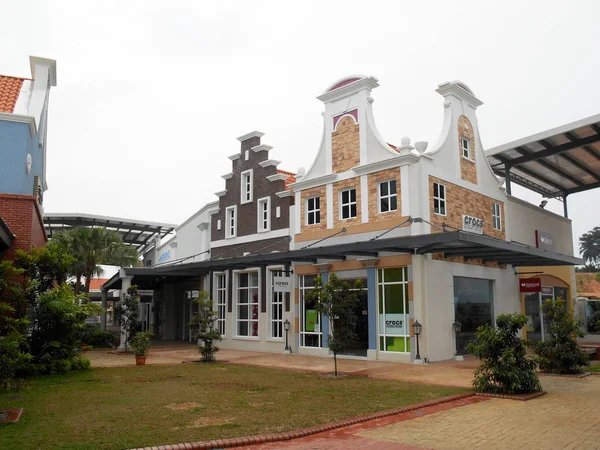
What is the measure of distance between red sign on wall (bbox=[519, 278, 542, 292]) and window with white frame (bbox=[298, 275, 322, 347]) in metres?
8.78

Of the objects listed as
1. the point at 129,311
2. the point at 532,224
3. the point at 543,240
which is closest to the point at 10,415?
the point at 129,311

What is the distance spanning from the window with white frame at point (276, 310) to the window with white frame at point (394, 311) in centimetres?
565

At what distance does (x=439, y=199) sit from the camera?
19.5 m

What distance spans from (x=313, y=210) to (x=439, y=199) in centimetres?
535

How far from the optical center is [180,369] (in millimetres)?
16281

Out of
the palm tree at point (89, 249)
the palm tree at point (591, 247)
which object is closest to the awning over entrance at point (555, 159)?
the palm tree at point (89, 249)

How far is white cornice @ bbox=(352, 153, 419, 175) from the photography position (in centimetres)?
1869

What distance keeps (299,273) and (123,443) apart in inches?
611

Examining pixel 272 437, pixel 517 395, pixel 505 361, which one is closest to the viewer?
pixel 272 437

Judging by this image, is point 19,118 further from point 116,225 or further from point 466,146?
point 116,225

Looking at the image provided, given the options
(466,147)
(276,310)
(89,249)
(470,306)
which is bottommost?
(276,310)

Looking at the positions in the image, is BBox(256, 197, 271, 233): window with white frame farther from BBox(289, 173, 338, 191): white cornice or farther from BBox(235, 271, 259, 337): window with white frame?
BBox(289, 173, 338, 191): white cornice

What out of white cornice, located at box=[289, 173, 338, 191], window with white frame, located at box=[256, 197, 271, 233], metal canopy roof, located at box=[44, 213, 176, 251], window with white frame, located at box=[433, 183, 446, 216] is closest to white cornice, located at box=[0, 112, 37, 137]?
white cornice, located at box=[289, 173, 338, 191]

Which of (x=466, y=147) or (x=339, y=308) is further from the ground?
(x=466, y=147)
